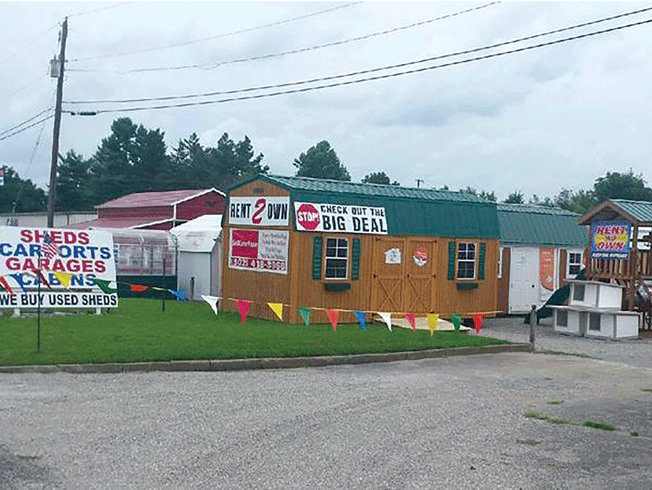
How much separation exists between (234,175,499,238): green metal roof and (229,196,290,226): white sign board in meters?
0.48

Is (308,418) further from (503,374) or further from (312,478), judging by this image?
(503,374)

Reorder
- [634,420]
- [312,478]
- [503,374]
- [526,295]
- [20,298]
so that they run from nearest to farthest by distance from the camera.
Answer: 1. [312,478]
2. [634,420]
3. [503,374]
4. [20,298]
5. [526,295]

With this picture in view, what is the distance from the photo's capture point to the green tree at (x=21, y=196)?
91500 mm

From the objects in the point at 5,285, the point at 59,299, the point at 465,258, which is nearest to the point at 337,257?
the point at 465,258

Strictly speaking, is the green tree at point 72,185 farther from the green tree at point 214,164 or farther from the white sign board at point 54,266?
the white sign board at point 54,266

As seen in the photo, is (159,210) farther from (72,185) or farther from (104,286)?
(72,185)

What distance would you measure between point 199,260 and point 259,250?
956cm

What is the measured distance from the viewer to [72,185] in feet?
297

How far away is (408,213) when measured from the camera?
2558 cm

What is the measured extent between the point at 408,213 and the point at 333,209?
255 cm

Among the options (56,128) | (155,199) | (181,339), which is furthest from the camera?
(155,199)

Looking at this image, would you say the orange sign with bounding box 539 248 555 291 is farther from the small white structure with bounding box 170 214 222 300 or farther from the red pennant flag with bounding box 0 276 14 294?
the red pennant flag with bounding box 0 276 14 294

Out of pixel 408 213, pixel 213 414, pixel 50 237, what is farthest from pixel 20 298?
pixel 213 414

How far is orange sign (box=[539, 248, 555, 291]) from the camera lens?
32.3 metres
